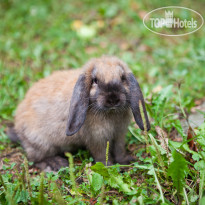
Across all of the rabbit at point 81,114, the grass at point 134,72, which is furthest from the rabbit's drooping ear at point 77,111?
the grass at point 134,72

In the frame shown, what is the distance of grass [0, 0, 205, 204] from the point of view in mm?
3564

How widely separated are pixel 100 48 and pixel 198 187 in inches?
194

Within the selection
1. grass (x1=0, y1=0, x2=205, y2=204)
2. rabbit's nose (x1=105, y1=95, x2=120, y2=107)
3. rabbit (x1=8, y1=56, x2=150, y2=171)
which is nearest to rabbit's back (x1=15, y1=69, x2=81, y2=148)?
rabbit (x1=8, y1=56, x2=150, y2=171)

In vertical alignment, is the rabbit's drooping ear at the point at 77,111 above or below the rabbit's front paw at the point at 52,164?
above

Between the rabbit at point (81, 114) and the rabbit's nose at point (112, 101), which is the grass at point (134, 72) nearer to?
the rabbit at point (81, 114)

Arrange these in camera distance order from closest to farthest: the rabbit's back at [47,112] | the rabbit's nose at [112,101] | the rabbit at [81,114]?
the rabbit's nose at [112,101]
the rabbit at [81,114]
the rabbit's back at [47,112]

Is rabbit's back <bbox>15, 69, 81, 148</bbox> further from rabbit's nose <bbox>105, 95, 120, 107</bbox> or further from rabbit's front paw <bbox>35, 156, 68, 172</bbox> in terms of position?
rabbit's nose <bbox>105, 95, 120, 107</bbox>

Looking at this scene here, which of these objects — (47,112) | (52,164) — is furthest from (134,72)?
(52,164)

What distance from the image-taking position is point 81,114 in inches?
165

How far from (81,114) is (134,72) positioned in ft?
8.85

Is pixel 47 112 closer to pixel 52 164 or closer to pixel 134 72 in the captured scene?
pixel 52 164

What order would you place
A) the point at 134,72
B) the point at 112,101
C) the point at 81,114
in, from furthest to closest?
the point at 134,72
the point at 81,114
the point at 112,101

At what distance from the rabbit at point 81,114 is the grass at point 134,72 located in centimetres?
26

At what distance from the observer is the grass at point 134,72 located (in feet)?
11.7
